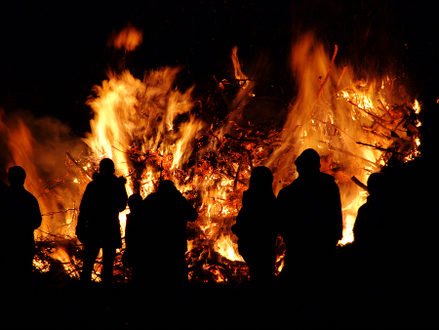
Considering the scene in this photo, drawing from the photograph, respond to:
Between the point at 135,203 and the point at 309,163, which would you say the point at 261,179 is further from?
the point at 135,203

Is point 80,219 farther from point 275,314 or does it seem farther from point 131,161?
point 131,161

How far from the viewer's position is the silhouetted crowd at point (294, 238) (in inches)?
169

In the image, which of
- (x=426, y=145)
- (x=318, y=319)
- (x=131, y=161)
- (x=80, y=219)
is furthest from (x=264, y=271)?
(x=131, y=161)

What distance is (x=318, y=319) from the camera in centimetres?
388

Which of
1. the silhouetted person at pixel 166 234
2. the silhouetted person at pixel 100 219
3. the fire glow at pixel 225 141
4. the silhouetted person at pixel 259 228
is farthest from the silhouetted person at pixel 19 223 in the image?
the silhouetted person at pixel 259 228

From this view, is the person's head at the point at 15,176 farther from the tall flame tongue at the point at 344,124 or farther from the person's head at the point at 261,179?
the tall flame tongue at the point at 344,124

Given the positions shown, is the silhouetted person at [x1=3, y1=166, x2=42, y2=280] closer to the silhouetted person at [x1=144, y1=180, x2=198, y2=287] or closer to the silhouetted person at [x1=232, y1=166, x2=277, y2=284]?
the silhouetted person at [x1=144, y1=180, x2=198, y2=287]

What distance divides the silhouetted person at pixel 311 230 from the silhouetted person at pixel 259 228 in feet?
1.10

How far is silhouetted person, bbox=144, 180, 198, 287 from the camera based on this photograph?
15.8 ft

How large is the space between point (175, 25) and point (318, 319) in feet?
33.1

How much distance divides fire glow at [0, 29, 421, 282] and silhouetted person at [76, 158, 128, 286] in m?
2.81

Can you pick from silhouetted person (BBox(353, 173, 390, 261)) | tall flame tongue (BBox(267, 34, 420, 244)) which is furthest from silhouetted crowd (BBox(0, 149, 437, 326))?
tall flame tongue (BBox(267, 34, 420, 244))

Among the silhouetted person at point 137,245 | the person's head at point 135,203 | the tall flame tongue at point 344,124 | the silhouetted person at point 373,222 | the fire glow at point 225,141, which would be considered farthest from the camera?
the fire glow at point 225,141

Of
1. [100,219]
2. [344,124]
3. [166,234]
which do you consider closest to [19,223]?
[100,219]
